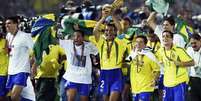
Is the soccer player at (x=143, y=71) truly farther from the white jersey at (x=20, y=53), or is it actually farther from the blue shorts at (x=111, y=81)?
the white jersey at (x=20, y=53)

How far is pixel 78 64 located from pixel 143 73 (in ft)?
4.33

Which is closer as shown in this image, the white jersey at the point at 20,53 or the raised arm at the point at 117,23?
the white jersey at the point at 20,53

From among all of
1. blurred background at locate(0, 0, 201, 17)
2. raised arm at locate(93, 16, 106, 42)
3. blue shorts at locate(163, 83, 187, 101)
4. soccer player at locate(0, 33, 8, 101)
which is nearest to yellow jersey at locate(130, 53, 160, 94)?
blue shorts at locate(163, 83, 187, 101)

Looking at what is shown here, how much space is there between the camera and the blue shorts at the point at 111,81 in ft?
52.5

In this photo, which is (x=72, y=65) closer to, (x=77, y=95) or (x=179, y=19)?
(x=77, y=95)

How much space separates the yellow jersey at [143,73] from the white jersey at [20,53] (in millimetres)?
2049

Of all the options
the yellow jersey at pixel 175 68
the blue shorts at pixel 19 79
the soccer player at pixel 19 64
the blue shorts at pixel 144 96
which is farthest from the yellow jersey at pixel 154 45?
the blue shorts at pixel 19 79

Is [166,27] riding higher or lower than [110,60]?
higher

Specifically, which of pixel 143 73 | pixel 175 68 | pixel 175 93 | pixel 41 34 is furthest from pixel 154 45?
pixel 41 34

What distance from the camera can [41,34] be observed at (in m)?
16.5

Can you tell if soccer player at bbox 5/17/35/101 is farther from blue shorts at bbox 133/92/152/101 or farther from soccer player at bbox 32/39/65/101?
blue shorts at bbox 133/92/152/101

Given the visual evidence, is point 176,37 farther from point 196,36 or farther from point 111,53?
point 111,53

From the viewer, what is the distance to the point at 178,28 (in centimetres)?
1722

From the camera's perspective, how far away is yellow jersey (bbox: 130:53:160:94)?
15766mm
